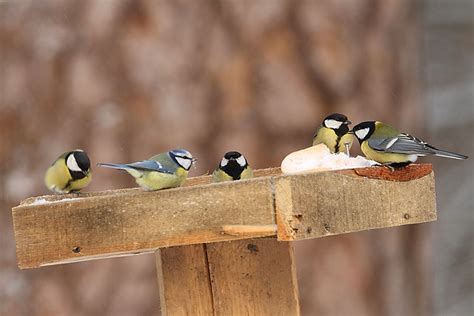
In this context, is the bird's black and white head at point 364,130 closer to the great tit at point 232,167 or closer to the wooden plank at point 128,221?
the great tit at point 232,167

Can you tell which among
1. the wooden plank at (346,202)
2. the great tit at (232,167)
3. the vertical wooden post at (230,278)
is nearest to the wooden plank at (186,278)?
the vertical wooden post at (230,278)

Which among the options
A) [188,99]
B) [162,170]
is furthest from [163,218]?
[188,99]

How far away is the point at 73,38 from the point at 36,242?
109 cm

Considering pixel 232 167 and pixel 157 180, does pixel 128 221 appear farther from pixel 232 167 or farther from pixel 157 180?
pixel 232 167

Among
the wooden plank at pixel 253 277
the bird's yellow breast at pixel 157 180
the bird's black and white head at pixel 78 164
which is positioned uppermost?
the bird's black and white head at pixel 78 164

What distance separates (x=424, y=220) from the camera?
303cm

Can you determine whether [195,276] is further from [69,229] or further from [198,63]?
[198,63]

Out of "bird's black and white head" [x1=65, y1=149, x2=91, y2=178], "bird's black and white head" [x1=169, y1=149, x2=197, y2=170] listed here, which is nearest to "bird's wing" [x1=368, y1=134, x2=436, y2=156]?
"bird's black and white head" [x1=169, y1=149, x2=197, y2=170]

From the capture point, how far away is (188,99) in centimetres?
370

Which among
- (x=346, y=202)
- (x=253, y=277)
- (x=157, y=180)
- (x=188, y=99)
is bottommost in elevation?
(x=253, y=277)

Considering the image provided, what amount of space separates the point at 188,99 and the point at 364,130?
2.27 feet

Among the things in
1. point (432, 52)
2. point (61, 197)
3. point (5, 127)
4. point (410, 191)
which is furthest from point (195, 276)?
point (432, 52)

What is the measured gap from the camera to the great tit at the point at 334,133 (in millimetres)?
3400

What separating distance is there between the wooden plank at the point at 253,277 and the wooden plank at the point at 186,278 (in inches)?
0.8
